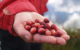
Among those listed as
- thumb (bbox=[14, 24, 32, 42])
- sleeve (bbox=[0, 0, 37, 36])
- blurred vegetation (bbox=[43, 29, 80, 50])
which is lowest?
blurred vegetation (bbox=[43, 29, 80, 50])

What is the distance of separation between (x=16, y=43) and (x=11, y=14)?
4.6 inches

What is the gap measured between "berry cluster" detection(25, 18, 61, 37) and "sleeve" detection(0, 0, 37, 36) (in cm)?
6

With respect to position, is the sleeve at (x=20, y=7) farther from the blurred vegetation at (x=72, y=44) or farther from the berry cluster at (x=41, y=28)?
the blurred vegetation at (x=72, y=44)

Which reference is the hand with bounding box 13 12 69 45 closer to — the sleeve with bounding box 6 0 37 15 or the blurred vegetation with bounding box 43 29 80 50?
Answer: the sleeve with bounding box 6 0 37 15

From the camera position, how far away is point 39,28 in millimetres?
1086

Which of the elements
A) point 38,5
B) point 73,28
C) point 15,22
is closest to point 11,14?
point 15,22

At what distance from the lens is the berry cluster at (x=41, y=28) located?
1.08m

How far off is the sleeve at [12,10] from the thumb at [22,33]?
3cm

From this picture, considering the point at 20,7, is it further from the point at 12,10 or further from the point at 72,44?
the point at 72,44

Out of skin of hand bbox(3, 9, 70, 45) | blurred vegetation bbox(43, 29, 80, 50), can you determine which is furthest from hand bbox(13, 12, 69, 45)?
blurred vegetation bbox(43, 29, 80, 50)

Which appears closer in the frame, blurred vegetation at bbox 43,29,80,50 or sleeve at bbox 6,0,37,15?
sleeve at bbox 6,0,37,15

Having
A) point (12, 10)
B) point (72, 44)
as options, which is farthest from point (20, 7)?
point (72, 44)

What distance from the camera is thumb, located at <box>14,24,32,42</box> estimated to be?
1082mm

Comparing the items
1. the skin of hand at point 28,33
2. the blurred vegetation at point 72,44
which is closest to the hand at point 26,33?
the skin of hand at point 28,33
